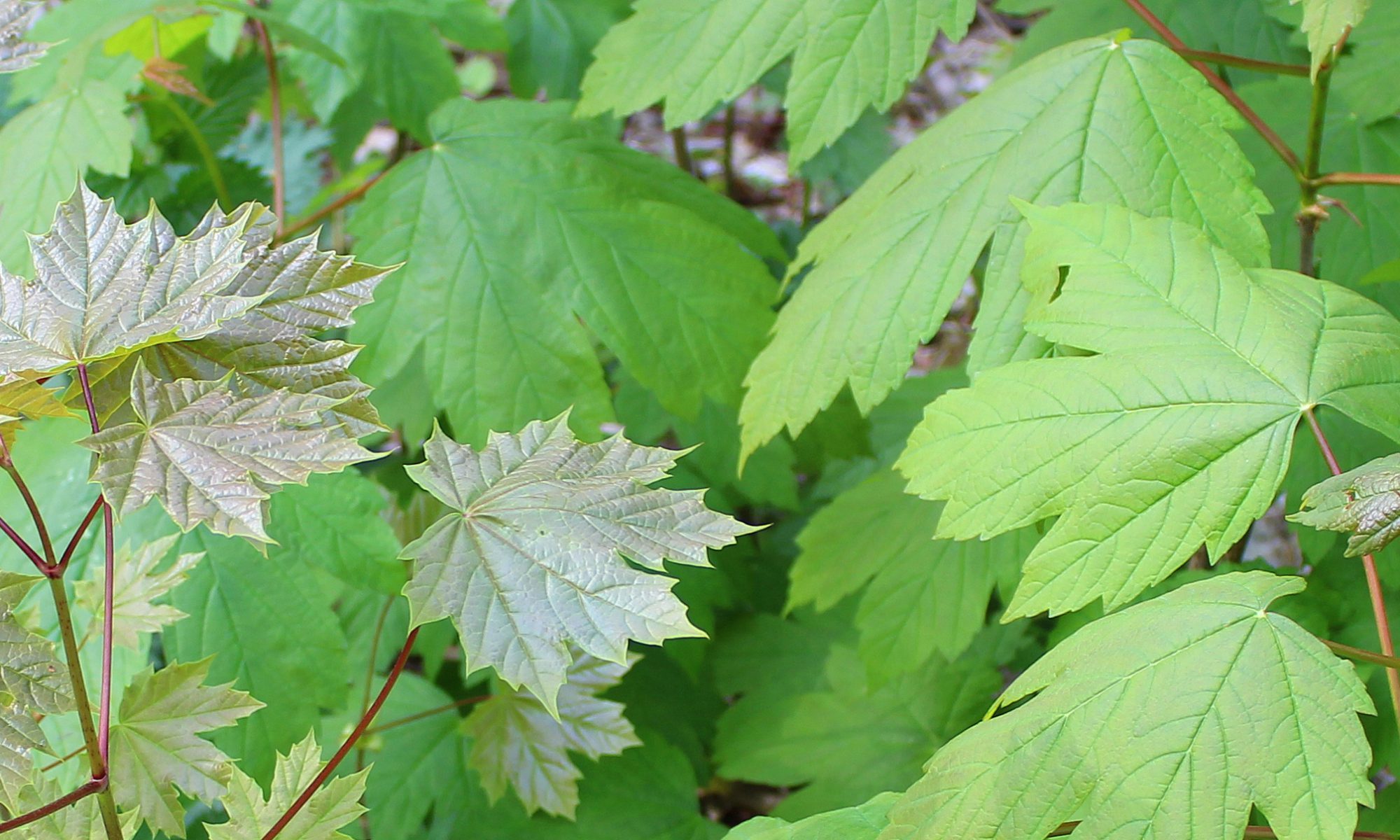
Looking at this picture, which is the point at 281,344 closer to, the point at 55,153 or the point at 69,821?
the point at 69,821

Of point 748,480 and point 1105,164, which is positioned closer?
point 1105,164

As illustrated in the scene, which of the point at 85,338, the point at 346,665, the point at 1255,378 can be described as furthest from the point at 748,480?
the point at 85,338

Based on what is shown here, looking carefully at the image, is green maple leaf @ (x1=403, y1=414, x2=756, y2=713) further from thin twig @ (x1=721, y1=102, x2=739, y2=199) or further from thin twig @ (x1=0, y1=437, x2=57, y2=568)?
thin twig @ (x1=721, y1=102, x2=739, y2=199)

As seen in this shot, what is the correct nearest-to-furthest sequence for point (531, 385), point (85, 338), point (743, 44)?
point (85, 338) → point (743, 44) → point (531, 385)

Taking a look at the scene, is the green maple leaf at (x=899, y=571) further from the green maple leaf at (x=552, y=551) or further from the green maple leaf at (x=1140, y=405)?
the green maple leaf at (x=552, y=551)

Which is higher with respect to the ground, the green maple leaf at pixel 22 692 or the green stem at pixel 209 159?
the green stem at pixel 209 159

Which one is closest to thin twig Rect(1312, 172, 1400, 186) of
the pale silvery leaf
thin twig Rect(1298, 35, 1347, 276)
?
thin twig Rect(1298, 35, 1347, 276)

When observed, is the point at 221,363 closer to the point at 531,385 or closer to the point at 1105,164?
the point at 531,385

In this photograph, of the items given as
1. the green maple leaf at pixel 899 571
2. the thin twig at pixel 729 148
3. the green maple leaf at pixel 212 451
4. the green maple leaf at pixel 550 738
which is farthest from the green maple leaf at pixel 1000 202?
the thin twig at pixel 729 148
